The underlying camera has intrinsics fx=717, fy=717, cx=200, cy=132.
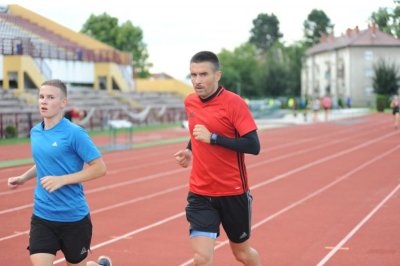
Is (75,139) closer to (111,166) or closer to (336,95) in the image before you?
(111,166)

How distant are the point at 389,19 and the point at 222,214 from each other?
13.5 m

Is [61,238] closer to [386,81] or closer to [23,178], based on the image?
[23,178]

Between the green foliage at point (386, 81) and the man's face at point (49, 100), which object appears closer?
the man's face at point (49, 100)

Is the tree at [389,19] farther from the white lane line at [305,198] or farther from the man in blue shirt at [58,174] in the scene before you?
the man in blue shirt at [58,174]

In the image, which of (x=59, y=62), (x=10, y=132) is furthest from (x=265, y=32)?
(x=10, y=132)

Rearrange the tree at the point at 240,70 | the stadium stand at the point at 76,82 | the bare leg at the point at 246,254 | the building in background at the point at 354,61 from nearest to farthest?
the bare leg at the point at 246,254
the stadium stand at the point at 76,82
the building in background at the point at 354,61
the tree at the point at 240,70

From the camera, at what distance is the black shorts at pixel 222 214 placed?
5.36 meters

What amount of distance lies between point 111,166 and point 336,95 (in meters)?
77.8

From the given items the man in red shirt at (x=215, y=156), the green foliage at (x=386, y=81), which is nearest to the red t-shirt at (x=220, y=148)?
the man in red shirt at (x=215, y=156)

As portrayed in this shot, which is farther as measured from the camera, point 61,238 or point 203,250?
point 203,250

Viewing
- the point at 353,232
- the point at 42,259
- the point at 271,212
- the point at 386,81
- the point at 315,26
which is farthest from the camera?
the point at 315,26

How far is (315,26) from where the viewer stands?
127938mm

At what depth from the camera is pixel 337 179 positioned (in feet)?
48.1

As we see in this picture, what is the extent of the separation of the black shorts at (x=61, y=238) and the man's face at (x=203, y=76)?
1.24 metres
